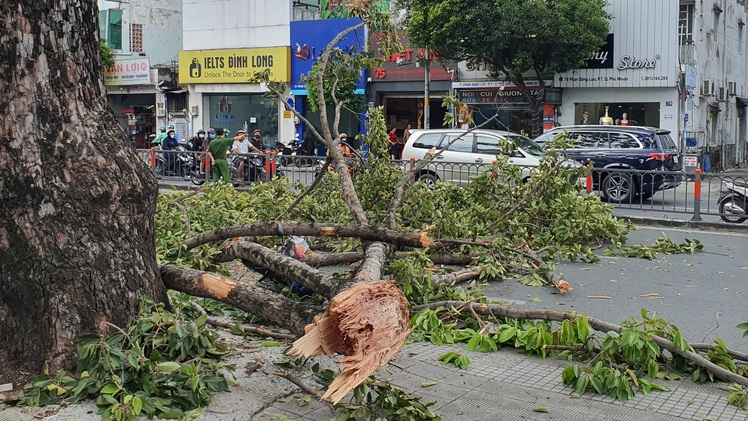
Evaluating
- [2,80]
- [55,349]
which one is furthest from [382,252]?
[2,80]

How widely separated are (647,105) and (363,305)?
84.3 ft

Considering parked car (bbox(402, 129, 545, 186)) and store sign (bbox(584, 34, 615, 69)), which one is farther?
store sign (bbox(584, 34, 615, 69))

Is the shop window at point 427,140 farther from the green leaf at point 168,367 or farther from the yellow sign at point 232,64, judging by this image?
the yellow sign at point 232,64

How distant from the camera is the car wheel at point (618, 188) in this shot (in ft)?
48.4

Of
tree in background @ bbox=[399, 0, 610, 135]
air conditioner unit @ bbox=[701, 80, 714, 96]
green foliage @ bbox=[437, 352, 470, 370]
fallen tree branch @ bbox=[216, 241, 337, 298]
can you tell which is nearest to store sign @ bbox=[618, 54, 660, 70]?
tree in background @ bbox=[399, 0, 610, 135]

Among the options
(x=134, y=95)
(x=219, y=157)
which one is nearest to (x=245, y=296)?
(x=219, y=157)

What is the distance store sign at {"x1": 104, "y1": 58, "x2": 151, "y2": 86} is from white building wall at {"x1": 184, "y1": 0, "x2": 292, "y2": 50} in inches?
86.9

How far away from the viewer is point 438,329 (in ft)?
20.7

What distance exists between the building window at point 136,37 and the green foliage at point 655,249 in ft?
111

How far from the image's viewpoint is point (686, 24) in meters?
28.2

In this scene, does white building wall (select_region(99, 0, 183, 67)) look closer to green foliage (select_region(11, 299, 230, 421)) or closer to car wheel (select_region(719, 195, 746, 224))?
car wheel (select_region(719, 195, 746, 224))

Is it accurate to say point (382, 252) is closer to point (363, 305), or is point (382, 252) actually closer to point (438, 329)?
point (438, 329)

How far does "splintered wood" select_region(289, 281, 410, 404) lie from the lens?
4078 millimetres

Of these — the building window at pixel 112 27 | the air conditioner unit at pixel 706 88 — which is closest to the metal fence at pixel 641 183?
the air conditioner unit at pixel 706 88
